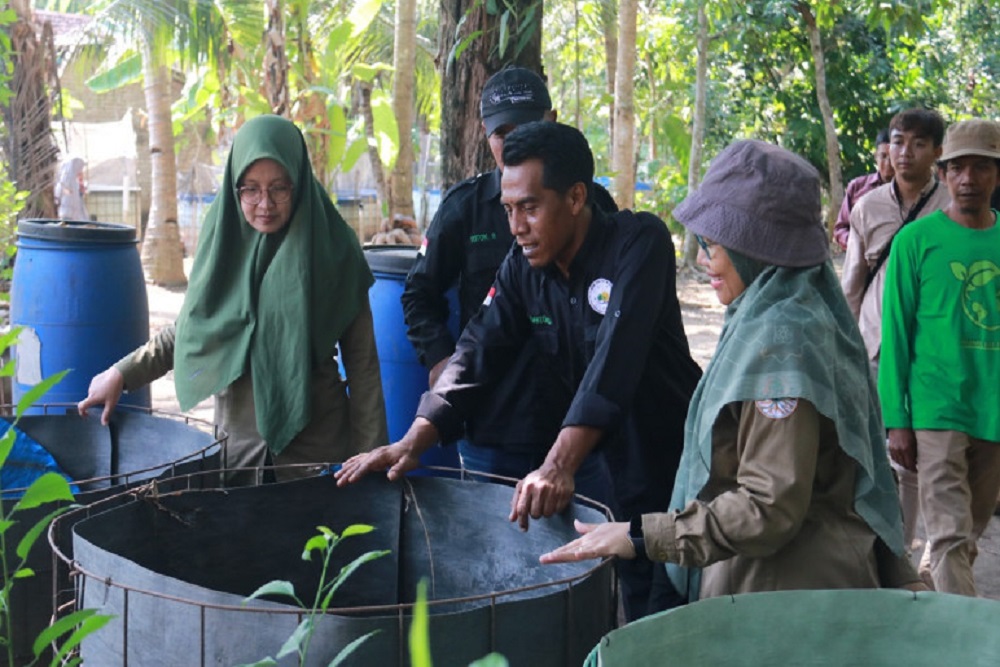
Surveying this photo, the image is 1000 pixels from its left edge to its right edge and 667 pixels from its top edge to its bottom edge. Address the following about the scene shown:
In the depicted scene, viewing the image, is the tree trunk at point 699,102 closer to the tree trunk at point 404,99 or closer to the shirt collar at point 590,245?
the tree trunk at point 404,99

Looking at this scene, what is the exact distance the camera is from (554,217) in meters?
2.73

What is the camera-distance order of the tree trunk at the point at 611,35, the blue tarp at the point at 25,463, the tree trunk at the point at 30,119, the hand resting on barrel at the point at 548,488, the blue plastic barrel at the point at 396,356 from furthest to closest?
the tree trunk at the point at 611,35 < the tree trunk at the point at 30,119 < the blue plastic barrel at the point at 396,356 < the blue tarp at the point at 25,463 < the hand resting on barrel at the point at 548,488

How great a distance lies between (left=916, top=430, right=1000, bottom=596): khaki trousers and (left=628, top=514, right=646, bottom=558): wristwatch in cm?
214

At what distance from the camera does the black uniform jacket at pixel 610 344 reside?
267 centimetres

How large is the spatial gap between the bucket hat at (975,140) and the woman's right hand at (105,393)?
8.60 feet

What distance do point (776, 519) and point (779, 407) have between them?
18cm

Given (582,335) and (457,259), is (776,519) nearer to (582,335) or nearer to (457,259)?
(582,335)

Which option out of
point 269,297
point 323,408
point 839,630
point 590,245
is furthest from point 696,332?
point 839,630

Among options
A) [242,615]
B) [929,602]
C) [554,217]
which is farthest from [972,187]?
[242,615]

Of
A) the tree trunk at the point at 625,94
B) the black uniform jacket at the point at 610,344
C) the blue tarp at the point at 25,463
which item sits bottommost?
the blue tarp at the point at 25,463

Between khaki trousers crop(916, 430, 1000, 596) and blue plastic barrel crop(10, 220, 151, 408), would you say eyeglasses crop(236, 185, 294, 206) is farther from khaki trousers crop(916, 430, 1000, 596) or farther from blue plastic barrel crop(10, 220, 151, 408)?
khaki trousers crop(916, 430, 1000, 596)

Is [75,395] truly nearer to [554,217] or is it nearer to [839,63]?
[554,217]

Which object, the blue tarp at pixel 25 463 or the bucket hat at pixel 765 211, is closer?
the bucket hat at pixel 765 211

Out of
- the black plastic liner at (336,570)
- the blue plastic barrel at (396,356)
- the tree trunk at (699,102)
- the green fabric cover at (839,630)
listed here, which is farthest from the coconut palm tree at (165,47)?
the green fabric cover at (839,630)
